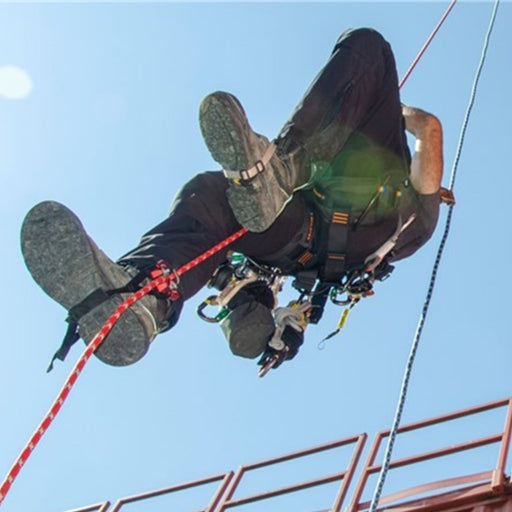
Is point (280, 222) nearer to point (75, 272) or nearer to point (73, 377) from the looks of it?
point (75, 272)

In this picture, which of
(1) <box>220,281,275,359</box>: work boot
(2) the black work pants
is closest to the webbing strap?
(2) the black work pants

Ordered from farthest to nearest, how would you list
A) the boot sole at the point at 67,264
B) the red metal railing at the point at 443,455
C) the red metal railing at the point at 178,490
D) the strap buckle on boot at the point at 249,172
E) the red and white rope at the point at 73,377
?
the red metal railing at the point at 178,490 < the red metal railing at the point at 443,455 < the strap buckle on boot at the point at 249,172 < the boot sole at the point at 67,264 < the red and white rope at the point at 73,377

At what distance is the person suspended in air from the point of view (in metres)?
3.76

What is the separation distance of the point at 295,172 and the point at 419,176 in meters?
1.23

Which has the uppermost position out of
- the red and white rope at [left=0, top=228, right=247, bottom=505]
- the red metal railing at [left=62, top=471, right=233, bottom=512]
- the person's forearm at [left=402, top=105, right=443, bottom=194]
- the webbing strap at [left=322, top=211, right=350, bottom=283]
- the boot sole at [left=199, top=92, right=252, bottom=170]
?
the person's forearm at [left=402, top=105, right=443, bottom=194]

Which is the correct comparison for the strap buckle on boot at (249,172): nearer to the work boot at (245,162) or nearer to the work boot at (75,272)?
the work boot at (245,162)

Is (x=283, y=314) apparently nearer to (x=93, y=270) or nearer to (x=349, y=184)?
(x=349, y=184)

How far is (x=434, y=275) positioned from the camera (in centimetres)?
505

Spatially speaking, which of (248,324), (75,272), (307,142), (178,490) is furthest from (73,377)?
(178,490)

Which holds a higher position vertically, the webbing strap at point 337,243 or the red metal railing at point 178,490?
the red metal railing at point 178,490

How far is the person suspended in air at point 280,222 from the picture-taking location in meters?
3.76

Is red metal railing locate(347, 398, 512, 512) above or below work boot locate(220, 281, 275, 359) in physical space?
above

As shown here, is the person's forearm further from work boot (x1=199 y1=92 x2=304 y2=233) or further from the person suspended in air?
work boot (x1=199 y1=92 x2=304 y2=233)

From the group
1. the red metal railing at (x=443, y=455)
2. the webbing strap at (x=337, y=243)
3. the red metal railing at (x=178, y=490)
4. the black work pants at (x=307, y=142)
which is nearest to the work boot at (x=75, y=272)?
the black work pants at (x=307, y=142)
